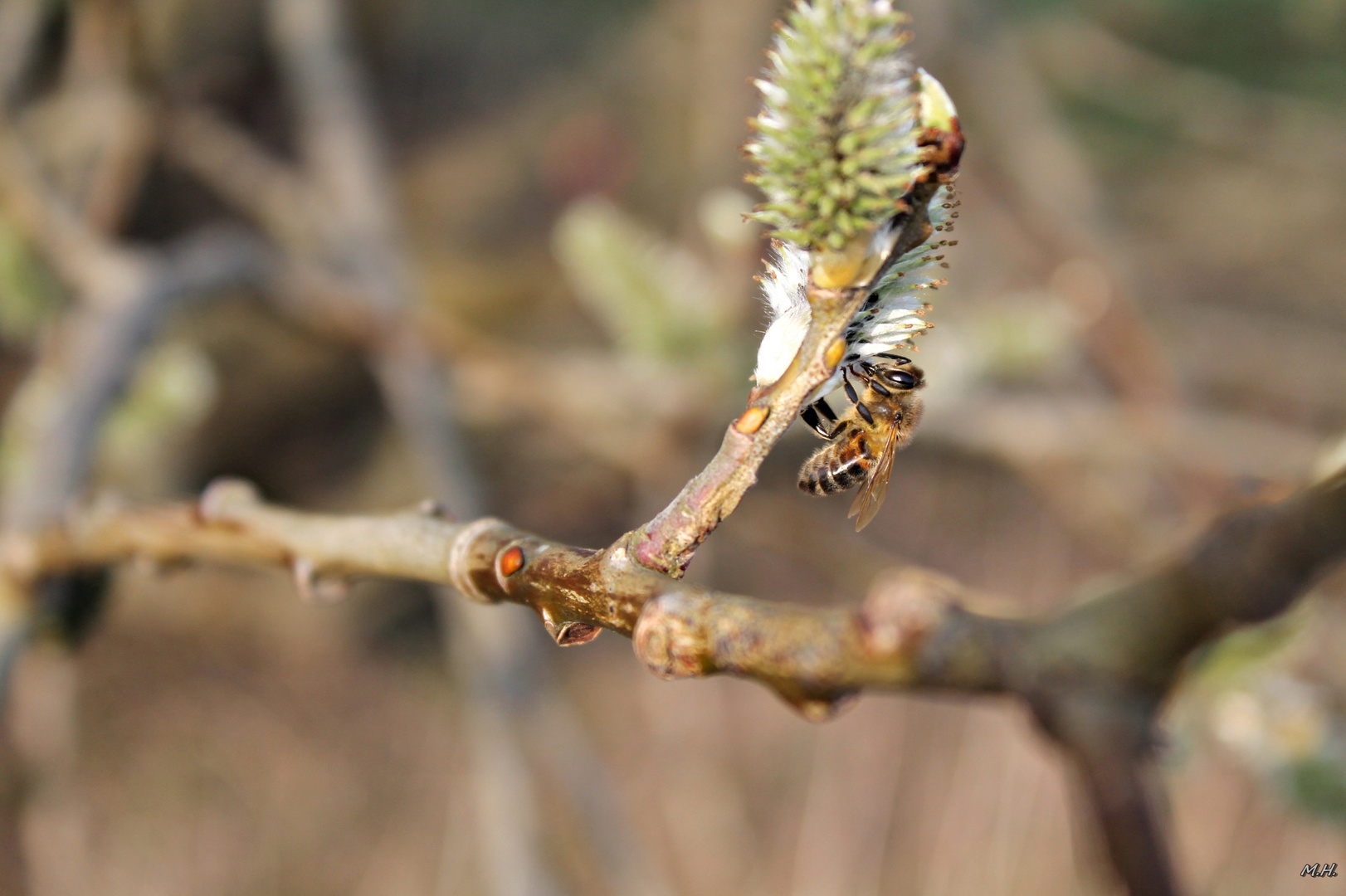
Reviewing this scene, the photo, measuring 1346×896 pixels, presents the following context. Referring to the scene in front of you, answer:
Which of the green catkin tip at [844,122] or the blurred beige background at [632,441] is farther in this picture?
the blurred beige background at [632,441]

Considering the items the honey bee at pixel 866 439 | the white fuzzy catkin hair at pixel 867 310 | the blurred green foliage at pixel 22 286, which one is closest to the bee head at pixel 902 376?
the honey bee at pixel 866 439

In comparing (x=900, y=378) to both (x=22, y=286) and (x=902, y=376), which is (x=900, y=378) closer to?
(x=902, y=376)

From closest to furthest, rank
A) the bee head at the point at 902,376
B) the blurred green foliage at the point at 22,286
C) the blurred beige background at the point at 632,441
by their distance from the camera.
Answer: the bee head at the point at 902,376 → the blurred green foliage at the point at 22,286 → the blurred beige background at the point at 632,441

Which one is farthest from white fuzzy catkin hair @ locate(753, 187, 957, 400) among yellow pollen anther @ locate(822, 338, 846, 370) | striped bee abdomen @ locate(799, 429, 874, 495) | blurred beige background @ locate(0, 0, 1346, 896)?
blurred beige background @ locate(0, 0, 1346, 896)

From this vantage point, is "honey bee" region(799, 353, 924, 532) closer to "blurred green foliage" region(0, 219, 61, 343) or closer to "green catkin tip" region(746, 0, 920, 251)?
"green catkin tip" region(746, 0, 920, 251)

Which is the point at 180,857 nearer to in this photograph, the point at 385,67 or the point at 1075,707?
the point at 385,67

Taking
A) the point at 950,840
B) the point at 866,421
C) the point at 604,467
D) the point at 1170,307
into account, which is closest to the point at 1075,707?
the point at 866,421

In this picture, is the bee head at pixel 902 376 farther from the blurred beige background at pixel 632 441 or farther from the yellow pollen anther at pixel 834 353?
the blurred beige background at pixel 632 441
